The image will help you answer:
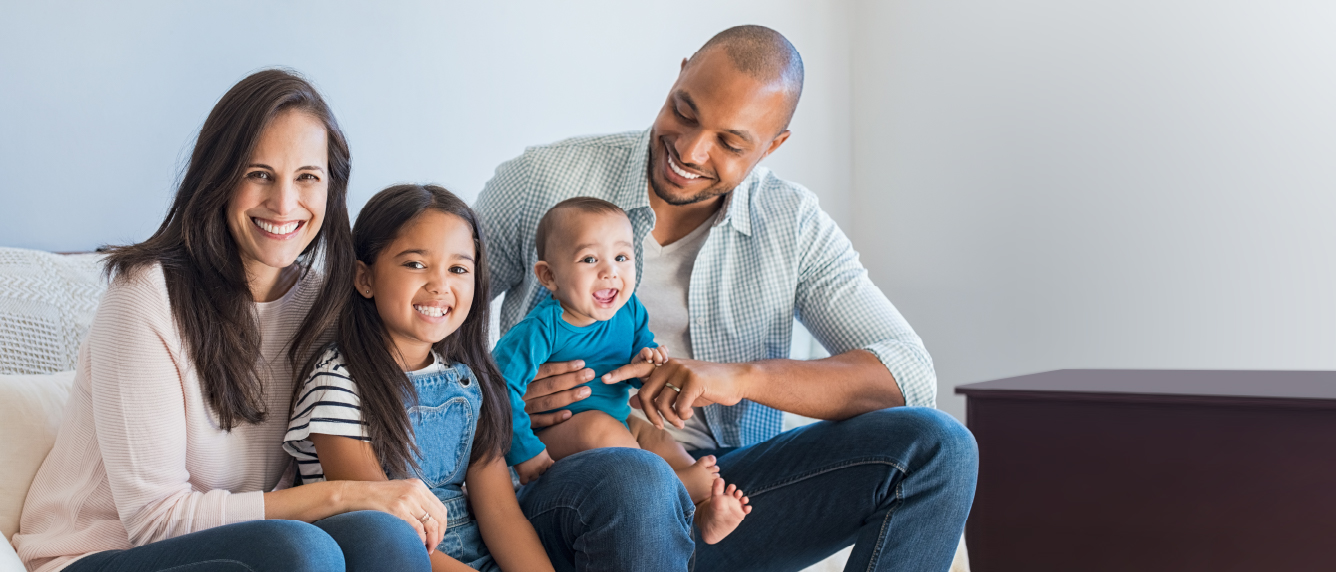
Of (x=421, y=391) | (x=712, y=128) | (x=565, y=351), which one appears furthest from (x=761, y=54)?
(x=421, y=391)

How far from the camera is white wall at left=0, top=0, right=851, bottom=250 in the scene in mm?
1428

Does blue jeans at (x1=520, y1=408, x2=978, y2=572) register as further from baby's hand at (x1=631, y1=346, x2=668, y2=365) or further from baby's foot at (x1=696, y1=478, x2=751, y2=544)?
baby's hand at (x1=631, y1=346, x2=668, y2=365)

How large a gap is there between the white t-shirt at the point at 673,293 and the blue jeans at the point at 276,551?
28.5 inches

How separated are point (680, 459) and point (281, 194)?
0.69m

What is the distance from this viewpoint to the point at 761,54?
155 cm

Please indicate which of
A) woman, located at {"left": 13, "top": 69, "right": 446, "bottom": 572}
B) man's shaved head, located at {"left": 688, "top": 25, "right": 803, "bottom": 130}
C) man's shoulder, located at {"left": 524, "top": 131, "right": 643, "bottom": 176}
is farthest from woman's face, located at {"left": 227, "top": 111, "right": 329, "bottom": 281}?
man's shaved head, located at {"left": 688, "top": 25, "right": 803, "bottom": 130}

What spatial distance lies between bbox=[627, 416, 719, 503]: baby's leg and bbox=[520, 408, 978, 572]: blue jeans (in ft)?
0.27

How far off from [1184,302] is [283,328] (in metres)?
2.58

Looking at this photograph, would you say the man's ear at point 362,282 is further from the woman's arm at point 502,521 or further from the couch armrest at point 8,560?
the couch armrest at point 8,560

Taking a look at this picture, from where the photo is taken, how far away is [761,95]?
1.55 m

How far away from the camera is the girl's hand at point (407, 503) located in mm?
981

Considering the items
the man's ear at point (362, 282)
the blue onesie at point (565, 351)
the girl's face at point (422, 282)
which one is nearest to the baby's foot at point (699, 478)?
the blue onesie at point (565, 351)

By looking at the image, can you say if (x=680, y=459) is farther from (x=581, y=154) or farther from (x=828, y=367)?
(x=581, y=154)

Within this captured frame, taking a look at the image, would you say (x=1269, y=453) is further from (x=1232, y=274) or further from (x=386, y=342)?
(x=386, y=342)
